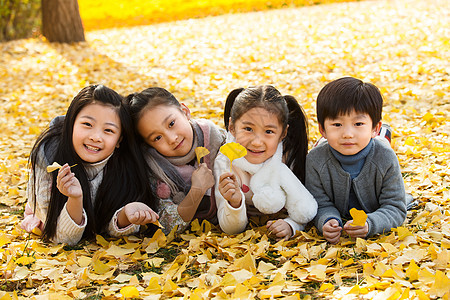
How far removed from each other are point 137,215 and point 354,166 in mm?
1212

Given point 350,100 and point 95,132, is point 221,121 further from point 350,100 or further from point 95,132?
point 350,100

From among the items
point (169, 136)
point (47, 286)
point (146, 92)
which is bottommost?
point (47, 286)

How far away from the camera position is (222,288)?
2193mm

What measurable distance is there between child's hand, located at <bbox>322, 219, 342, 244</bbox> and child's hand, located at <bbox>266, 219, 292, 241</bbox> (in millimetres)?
201

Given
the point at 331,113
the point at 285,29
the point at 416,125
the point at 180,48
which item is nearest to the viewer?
the point at 331,113

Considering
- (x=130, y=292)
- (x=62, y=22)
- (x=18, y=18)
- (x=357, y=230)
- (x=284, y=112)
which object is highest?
(x=18, y=18)

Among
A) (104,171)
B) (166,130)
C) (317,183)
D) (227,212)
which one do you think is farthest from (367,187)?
(104,171)

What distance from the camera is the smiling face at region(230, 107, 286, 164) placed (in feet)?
9.07

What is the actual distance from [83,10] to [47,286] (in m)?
14.2

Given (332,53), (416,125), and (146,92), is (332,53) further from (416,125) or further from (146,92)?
(146,92)

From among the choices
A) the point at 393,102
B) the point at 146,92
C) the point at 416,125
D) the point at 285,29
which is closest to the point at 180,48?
the point at 285,29

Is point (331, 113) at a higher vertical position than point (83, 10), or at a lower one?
lower

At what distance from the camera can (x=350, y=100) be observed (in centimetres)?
268

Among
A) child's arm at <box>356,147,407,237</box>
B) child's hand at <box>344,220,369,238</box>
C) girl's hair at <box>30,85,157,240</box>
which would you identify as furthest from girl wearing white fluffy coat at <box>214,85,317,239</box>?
girl's hair at <box>30,85,157,240</box>
